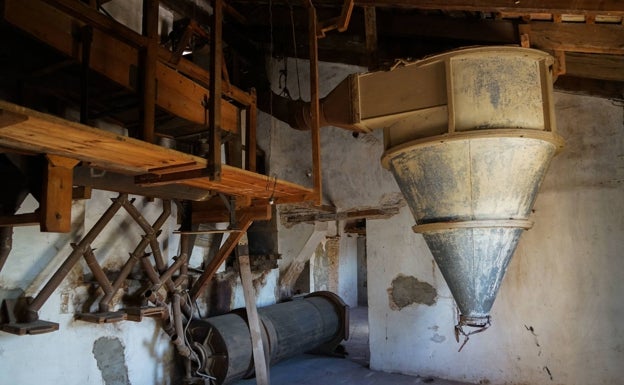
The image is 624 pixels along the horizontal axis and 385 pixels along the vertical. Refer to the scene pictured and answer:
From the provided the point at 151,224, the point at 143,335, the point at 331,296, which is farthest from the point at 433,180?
the point at 331,296

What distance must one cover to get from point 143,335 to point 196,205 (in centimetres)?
124

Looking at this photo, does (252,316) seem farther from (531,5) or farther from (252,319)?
(531,5)

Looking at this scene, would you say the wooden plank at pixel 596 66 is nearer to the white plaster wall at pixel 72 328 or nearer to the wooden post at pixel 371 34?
the wooden post at pixel 371 34

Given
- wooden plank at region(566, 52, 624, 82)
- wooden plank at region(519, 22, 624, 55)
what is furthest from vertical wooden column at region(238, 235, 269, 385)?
wooden plank at region(566, 52, 624, 82)

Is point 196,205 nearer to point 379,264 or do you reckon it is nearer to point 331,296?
point 379,264

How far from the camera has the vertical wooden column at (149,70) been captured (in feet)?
7.16

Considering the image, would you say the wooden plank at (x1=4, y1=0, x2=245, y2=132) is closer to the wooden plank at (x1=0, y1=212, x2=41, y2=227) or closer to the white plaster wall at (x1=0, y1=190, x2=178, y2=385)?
the wooden plank at (x1=0, y1=212, x2=41, y2=227)

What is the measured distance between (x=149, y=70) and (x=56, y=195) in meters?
0.79

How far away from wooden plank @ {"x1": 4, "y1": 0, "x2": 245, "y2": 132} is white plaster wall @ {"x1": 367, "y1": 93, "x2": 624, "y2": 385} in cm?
316

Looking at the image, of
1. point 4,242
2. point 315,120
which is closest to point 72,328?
point 4,242

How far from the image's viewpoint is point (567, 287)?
13.4ft

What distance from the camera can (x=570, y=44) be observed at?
A: 318cm

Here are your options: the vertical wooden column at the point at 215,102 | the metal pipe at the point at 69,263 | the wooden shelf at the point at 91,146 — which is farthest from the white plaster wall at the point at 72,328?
the vertical wooden column at the point at 215,102

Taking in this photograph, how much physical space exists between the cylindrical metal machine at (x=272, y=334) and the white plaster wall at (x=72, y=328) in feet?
1.43
